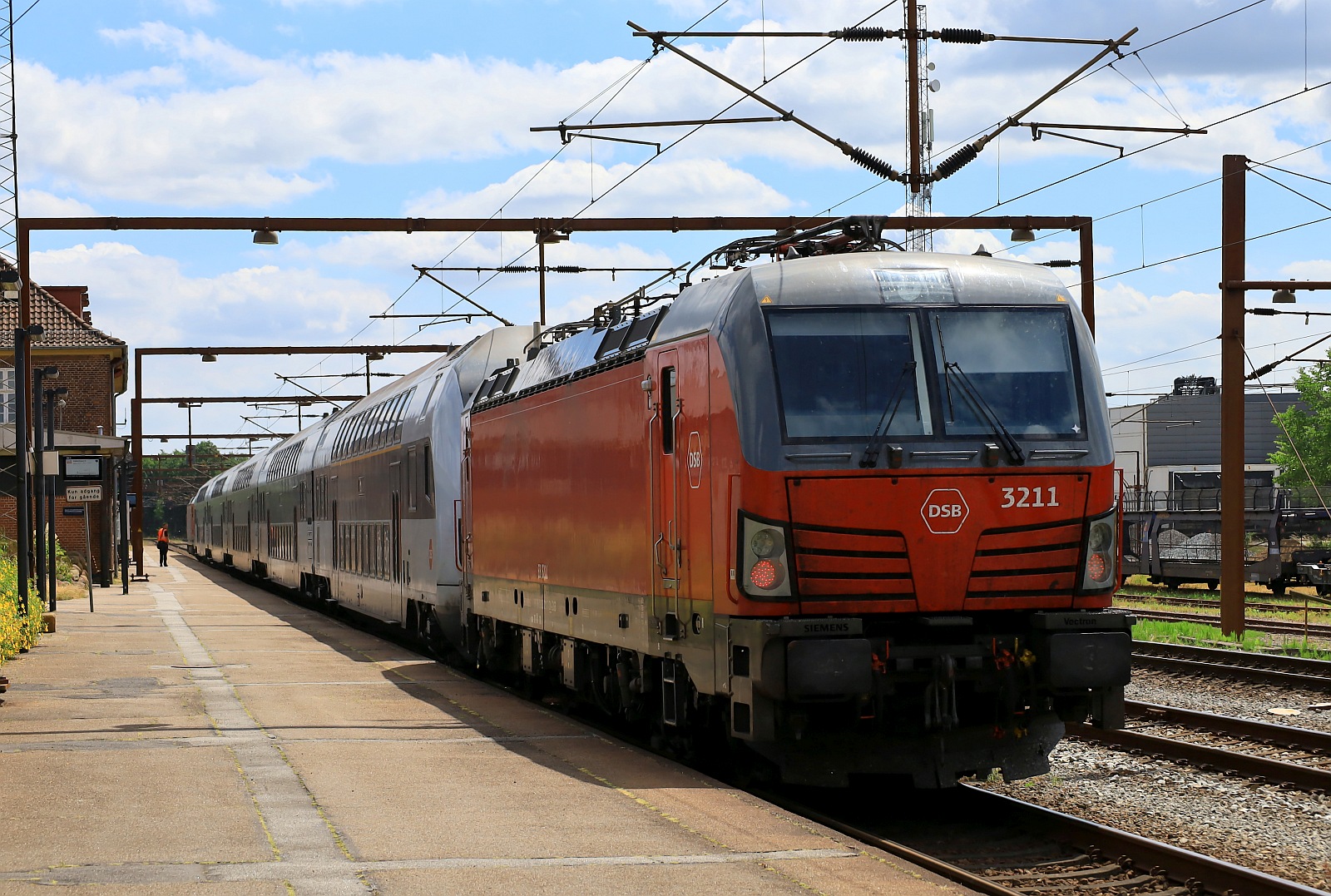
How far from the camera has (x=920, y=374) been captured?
9906 millimetres

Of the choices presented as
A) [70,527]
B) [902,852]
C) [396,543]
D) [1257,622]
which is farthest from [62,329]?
[902,852]

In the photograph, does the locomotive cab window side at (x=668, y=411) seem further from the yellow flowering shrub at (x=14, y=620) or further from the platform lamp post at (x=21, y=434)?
the platform lamp post at (x=21, y=434)

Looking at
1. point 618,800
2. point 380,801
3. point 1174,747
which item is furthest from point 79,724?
point 1174,747

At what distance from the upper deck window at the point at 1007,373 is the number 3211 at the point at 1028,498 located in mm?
343

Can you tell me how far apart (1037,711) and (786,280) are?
3.04m

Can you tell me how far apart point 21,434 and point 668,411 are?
13.2m

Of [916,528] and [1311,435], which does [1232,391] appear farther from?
[1311,435]

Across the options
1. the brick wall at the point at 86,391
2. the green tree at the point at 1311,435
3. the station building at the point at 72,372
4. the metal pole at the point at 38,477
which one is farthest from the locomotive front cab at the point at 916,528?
the green tree at the point at 1311,435

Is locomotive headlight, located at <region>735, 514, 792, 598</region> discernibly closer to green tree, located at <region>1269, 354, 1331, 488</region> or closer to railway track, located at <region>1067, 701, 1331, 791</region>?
railway track, located at <region>1067, 701, 1331, 791</region>

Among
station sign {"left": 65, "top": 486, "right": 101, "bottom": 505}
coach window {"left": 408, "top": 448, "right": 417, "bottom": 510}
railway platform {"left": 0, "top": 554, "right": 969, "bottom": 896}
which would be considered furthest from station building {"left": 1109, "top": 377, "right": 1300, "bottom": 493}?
railway platform {"left": 0, "top": 554, "right": 969, "bottom": 896}

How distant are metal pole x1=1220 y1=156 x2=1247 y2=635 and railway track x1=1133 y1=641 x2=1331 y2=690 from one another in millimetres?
2332

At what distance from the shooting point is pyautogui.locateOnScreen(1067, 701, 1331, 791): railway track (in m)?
11.2

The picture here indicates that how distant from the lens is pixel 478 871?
7355 mm

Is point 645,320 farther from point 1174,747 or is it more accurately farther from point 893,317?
point 1174,747
